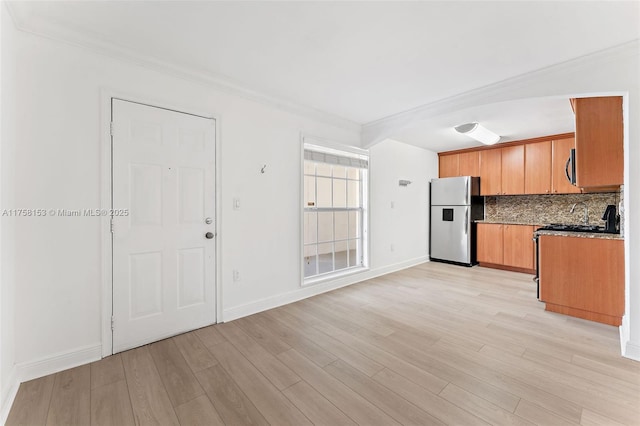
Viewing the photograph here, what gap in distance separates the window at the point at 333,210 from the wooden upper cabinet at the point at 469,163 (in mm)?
2659

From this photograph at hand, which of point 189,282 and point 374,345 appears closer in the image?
point 374,345

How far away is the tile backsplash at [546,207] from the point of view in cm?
452

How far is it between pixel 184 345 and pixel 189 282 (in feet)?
1.84

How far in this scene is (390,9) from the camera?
180 centimetres

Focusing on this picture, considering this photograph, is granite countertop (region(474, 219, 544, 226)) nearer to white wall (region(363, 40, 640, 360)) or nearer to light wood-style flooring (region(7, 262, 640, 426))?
light wood-style flooring (region(7, 262, 640, 426))

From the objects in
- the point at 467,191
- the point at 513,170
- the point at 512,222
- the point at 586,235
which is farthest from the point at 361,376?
the point at 513,170

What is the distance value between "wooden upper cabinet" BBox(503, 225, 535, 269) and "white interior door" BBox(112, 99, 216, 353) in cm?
511

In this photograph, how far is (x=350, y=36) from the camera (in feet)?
6.84

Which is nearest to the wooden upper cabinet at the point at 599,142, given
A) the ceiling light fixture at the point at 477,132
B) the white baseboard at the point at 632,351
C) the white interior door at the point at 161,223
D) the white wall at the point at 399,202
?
the ceiling light fixture at the point at 477,132

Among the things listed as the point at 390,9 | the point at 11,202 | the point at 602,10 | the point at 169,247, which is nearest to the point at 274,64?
the point at 390,9

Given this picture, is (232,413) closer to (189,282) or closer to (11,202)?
(189,282)

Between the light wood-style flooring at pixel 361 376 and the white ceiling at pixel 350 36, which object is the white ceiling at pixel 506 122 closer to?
the white ceiling at pixel 350 36

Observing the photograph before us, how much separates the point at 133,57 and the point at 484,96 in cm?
345

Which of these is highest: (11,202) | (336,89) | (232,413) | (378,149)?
(336,89)
